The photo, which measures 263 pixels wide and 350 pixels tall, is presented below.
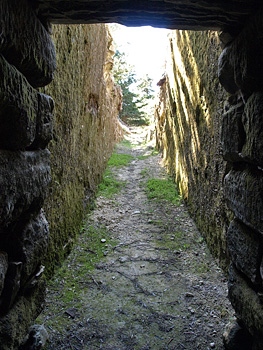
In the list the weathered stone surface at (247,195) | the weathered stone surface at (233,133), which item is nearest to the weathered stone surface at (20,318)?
the weathered stone surface at (247,195)

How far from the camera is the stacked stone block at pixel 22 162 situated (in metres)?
1.41

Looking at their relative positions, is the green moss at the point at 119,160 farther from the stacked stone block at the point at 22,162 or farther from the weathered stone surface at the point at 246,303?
the weathered stone surface at the point at 246,303

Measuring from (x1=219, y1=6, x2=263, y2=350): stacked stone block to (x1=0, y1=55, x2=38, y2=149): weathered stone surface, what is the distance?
1.17 m

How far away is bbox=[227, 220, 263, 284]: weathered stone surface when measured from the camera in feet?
5.52

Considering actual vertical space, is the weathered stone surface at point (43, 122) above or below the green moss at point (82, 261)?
above

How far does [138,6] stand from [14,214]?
49.7 inches

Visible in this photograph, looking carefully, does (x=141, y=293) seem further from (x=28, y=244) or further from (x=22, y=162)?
(x=22, y=162)

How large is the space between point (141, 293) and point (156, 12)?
7.81 ft

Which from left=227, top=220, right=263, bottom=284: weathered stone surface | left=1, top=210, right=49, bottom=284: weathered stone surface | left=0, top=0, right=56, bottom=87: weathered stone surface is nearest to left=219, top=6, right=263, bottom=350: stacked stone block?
left=227, top=220, right=263, bottom=284: weathered stone surface

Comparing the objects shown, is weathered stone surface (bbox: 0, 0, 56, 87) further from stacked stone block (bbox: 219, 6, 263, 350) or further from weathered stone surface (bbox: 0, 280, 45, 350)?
weathered stone surface (bbox: 0, 280, 45, 350)

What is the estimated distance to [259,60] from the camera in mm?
1567

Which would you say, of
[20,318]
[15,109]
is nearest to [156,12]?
[15,109]

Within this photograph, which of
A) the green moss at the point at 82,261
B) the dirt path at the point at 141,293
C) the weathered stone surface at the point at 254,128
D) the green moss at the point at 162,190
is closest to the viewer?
the weathered stone surface at the point at 254,128

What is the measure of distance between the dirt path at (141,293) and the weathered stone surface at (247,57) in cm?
182
